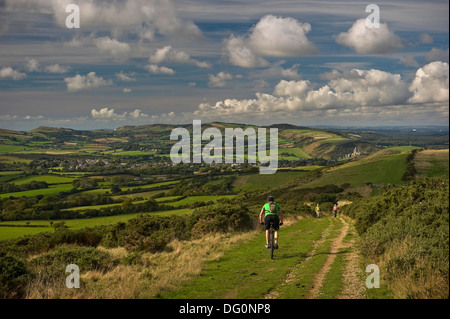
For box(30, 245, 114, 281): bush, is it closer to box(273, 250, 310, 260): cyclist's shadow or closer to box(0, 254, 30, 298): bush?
box(0, 254, 30, 298): bush

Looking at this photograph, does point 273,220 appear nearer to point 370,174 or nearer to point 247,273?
point 247,273

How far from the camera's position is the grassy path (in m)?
8.63

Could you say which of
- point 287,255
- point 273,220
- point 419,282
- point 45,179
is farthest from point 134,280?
point 45,179

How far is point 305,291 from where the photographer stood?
8.51 metres

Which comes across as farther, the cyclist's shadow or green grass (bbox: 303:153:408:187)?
green grass (bbox: 303:153:408:187)

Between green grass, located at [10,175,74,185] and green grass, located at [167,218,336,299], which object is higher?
green grass, located at [167,218,336,299]

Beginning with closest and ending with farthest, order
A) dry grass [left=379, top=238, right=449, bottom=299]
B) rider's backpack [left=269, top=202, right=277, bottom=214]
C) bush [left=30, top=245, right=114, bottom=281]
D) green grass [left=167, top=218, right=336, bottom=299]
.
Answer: dry grass [left=379, top=238, right=449, bottom=299]
green grass [left=167, top=218, right=336, bottom=299]
bush [left=30, top=245, right=114, bottom=281]
rider's backpack [left=269, top=202, right=277, bottom=214]

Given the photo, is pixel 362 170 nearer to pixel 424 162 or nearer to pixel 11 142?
pixel 424 162

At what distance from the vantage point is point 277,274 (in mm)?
10609

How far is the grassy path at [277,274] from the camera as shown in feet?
28.3

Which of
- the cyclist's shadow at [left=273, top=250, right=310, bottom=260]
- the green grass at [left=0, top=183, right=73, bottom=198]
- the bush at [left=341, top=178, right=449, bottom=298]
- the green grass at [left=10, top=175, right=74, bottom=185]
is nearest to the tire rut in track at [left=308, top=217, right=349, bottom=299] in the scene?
the cyclist's shadow at [left=273, top=250, right=310, bottom=260]

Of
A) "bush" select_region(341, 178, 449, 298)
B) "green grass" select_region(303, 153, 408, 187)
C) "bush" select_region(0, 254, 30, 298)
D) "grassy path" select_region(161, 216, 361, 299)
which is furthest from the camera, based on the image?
"green grass" select_region(303, 153, 408, 187)
